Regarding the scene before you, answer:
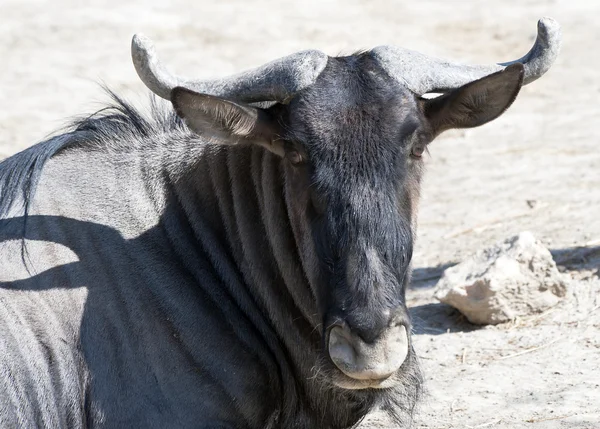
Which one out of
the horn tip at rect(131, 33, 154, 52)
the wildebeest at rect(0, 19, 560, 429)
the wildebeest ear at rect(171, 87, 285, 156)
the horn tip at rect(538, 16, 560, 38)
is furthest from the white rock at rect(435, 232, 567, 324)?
the horn tip at rect(131, 33, 154, 52)

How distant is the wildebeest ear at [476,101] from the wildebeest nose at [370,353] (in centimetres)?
124

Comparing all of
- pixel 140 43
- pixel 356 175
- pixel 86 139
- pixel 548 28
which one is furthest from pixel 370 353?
pixel 86 139

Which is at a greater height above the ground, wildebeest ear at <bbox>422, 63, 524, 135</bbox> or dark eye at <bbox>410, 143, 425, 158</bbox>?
wildebeest ear at <bbox>422, 63, 524, 135</bbox>

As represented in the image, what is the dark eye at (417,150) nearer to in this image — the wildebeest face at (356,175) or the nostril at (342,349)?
the wildebeest face at (356,175)

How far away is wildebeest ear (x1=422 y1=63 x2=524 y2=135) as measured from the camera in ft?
19.1

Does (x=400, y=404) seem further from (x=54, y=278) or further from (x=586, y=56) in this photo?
(x=586, y=56)

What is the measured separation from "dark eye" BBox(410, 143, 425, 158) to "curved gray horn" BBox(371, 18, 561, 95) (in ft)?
1.01

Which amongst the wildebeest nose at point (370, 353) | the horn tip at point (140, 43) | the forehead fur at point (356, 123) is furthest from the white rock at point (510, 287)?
the horn tip at point (140, 43)

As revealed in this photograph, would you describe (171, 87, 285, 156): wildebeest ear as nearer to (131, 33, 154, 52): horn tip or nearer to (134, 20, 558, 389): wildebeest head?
(134, 20, 558, 389): wildebeest head

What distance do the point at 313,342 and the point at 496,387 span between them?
5.65ft

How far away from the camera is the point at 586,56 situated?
16.5 m

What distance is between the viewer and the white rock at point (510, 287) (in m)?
8.24

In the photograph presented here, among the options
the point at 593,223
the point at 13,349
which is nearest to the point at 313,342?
the point at 13,349

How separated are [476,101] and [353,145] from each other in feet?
2.78
